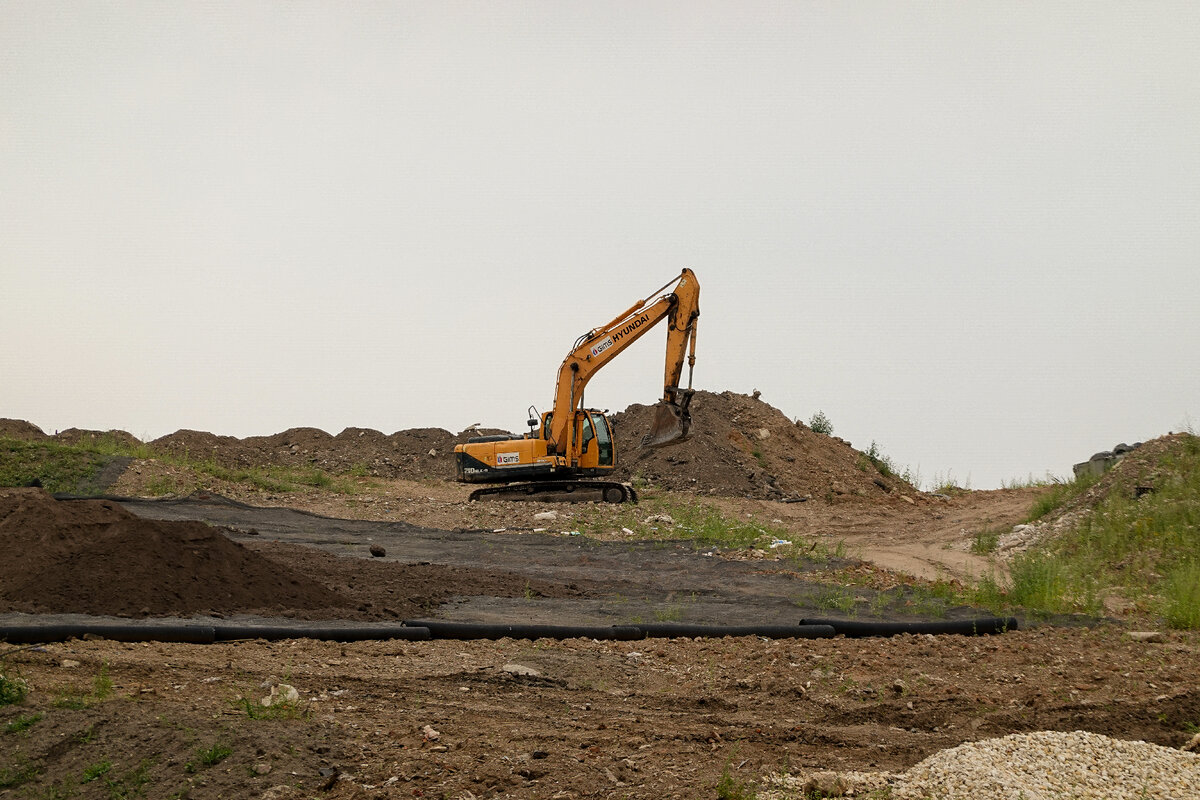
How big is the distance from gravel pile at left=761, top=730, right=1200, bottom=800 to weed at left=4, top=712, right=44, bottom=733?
365cm

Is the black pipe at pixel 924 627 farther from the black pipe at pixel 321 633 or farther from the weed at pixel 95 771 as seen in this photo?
the weed at pixel 95 771

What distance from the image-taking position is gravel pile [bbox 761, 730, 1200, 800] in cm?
492

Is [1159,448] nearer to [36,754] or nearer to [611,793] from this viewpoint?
[611,793]

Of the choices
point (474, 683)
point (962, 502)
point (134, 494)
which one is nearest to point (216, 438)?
point (134, 494)

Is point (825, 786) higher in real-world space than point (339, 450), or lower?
lower

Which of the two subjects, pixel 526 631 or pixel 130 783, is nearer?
pixel 130 783

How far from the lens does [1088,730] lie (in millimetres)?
6133

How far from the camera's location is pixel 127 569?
30.2 ft

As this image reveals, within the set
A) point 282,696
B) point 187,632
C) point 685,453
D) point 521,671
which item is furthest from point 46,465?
point 282,696

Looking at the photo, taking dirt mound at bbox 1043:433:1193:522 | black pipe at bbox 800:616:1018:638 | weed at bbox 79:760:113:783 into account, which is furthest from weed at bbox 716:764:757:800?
dirt mound at bbox 1043:433:1193:522

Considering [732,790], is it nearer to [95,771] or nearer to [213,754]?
[213,754]

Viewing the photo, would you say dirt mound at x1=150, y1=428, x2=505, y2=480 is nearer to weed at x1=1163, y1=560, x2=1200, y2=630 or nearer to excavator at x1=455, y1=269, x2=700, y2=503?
excavator at x1=455, y1=269, x2=700, y2=503

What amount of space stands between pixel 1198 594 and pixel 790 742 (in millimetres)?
5875

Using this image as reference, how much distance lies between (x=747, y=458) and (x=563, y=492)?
8.95 metres
